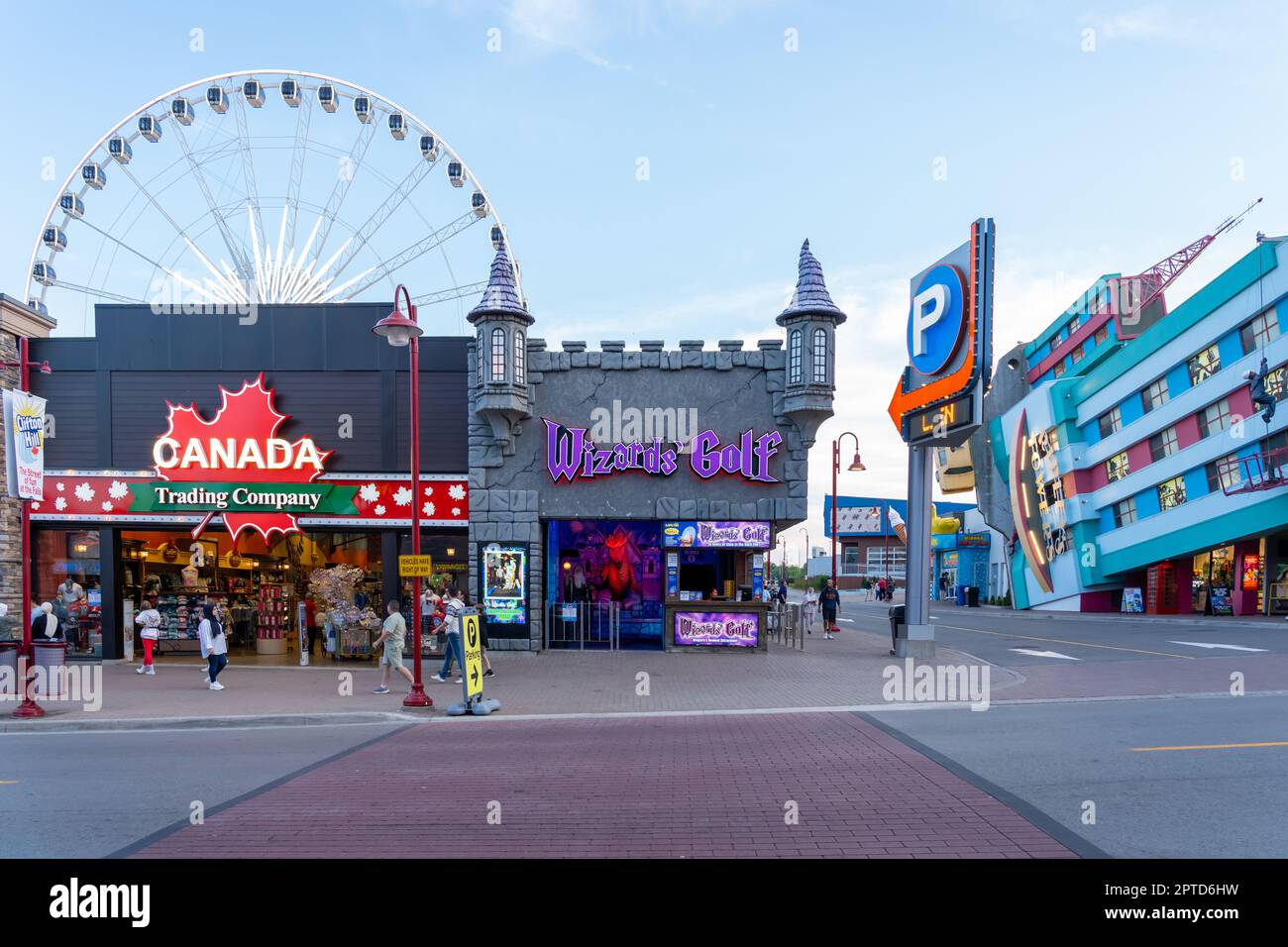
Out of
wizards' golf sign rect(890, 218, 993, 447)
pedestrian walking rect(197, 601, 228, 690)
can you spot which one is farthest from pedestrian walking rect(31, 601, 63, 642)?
wizards' golf sign rect(890, 218, 993, 447)

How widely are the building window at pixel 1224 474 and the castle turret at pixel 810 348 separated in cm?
2222

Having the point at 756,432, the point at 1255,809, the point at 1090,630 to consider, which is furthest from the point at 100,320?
the point at 1090,630

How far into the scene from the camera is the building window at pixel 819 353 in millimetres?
18797

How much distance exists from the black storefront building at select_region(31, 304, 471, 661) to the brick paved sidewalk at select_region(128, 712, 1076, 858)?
1020 centimetres

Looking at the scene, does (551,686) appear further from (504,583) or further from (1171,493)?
(1171,493)

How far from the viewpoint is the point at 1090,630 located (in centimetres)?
2825

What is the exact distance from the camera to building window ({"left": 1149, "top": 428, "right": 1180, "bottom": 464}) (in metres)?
35.2

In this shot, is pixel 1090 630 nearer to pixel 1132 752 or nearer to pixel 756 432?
pixel 756 432

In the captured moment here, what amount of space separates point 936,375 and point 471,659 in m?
11.8

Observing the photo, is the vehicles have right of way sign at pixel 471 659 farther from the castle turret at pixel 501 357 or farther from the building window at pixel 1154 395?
the building window at pixel 1154 395

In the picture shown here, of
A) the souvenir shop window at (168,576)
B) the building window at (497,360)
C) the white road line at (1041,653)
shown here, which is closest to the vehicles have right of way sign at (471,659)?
the building window at (497,360)

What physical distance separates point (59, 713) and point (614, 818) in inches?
413

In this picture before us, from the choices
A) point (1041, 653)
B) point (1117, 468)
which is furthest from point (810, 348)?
point (1117, 468)

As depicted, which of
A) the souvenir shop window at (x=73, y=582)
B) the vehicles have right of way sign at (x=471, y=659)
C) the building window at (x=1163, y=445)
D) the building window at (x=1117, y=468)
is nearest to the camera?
the vehicles have right of way sign at (x=471, y=659)
